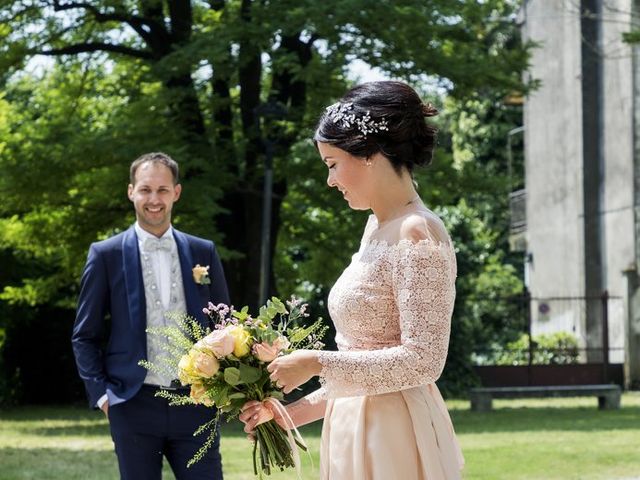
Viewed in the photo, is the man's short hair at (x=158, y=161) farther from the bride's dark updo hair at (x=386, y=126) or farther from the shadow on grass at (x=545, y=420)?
the shadow on grass at (x=545, y=420)

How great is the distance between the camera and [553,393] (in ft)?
78.6

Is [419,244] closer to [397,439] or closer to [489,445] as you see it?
[397,439]

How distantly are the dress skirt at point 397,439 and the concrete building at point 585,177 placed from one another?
80.1 ft

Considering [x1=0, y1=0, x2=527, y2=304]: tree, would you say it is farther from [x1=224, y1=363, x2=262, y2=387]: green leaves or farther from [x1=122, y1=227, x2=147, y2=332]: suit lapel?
[x1=224, y1=363, x2=262, y2=387]: green leaves

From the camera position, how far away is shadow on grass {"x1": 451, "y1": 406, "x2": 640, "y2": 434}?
18938 mm

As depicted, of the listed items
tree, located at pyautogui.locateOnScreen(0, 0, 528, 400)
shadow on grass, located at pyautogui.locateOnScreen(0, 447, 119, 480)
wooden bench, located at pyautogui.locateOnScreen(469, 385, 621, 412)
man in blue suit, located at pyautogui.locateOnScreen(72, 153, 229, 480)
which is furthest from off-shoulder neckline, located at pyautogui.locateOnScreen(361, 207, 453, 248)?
wooden bench, located at pyautogui.locateOnScreen(469, 385, 621, 412)

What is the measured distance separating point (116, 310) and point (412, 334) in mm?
3006

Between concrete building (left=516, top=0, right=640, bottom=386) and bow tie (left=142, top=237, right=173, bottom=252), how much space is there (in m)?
22.1

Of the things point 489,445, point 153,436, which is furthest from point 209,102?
point 153,436

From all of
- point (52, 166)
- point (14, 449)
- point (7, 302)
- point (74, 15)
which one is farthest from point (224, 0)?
point (14, 449)

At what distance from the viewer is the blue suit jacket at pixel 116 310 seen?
21.5ft

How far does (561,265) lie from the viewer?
3444cm

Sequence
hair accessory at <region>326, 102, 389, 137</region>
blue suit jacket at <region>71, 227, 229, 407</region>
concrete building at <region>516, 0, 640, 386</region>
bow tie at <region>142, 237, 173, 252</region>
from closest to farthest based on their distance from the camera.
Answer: hair accessory at <region>326, 102, 389, 137</region>, blue suit jacket at <region>71, 227, 229, 407</region>, bow tie at <region>142, 237, 173, 252</region>, concrete building at <region>516, 0, 640, 386</region>

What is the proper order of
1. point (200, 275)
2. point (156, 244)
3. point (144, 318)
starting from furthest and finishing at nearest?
point (156, 244) → point (200, 275) → point (144, 318)
